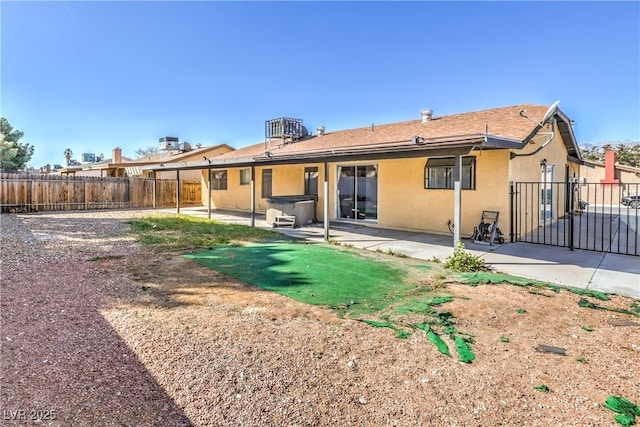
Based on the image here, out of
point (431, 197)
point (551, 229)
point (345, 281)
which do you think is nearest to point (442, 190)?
point (431, 197)

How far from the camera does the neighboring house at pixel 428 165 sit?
27.6ft

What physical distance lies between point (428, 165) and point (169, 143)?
23.0 m

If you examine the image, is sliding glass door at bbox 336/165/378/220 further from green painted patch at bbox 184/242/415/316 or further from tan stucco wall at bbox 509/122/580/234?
→ tan stucco wall at bbox 509/122/580/234

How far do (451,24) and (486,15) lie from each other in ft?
4.20

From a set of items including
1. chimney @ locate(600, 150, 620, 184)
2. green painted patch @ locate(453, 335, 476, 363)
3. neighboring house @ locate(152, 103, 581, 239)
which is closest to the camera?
green painted patch @ locate(453, 335, 476, 363)

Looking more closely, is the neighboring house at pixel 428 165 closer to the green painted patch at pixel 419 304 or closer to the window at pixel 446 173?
the window at pixel 446 173

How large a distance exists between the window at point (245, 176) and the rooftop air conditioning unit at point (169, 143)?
40.9 ft

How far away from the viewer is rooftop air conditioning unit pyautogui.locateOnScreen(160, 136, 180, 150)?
27406 mm

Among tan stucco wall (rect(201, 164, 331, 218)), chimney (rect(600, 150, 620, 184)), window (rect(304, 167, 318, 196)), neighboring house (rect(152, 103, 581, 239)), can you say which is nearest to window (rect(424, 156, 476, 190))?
neighboring house (rect(152, 103, 581, 239))

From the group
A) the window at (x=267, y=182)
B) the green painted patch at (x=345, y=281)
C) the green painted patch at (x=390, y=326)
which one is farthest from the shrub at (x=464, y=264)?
the window at (x=267, y=182)

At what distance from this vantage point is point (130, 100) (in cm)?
2120

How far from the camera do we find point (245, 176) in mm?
17516

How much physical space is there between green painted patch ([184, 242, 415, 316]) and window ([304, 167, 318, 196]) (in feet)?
18.7

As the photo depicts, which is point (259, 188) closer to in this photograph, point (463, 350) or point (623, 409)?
point (463, 350)
